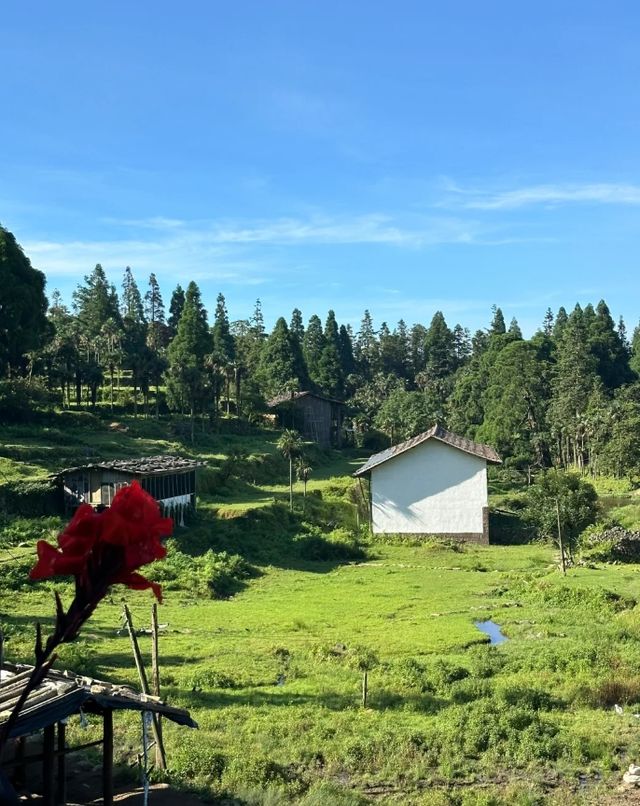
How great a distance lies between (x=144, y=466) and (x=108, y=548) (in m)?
37.0

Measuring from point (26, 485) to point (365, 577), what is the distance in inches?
655

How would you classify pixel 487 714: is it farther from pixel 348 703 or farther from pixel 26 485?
pixel 26 485

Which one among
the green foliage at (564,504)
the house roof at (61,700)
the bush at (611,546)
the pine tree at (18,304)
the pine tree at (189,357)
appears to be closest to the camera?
the house roof at (61,700)

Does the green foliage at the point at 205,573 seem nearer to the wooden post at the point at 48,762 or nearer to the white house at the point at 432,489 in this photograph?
the white house at the point at 432,489

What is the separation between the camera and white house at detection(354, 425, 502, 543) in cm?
4466

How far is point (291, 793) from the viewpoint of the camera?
1235 cm

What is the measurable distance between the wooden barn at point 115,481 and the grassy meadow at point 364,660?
89.4 inches

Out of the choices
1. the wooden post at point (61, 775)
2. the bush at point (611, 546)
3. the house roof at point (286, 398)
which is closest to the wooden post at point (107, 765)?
the wooden post at point (61, 775)

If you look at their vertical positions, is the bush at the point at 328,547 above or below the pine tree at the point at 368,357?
below

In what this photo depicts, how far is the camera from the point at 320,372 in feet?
297

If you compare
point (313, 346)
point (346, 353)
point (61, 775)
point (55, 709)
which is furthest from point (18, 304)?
point (346, 353)

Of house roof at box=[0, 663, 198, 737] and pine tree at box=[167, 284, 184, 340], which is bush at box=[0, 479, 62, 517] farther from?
pine tree at box=[167, 284, 184, 340]

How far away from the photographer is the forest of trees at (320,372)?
57.7 metres

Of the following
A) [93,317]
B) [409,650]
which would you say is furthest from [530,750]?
[93,317]
